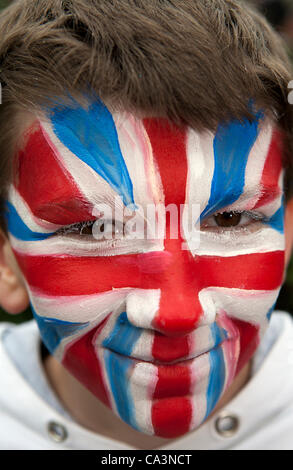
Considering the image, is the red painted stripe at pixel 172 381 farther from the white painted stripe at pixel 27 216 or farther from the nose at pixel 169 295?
the white painted stripe at pixel 27 216

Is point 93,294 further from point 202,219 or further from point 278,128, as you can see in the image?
point 278,128

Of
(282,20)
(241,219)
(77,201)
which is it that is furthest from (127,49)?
(282,20)

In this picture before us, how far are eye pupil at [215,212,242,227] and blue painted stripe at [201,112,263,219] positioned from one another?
0.15 ft

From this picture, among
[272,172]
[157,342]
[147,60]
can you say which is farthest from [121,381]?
[147,60]

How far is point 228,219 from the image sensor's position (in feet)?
4.31

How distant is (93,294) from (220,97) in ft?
1.75

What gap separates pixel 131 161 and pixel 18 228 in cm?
38

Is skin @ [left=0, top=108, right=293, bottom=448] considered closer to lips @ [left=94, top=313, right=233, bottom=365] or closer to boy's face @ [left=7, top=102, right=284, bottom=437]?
boy's face @ [left=7, top=102, right=284, bottom=437]

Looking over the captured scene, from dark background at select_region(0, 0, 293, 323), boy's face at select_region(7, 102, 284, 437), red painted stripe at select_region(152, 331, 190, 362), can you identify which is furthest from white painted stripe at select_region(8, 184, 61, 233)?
dark background at select_region(0, 0, 293, 323)

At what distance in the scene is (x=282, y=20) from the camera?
9.30ft

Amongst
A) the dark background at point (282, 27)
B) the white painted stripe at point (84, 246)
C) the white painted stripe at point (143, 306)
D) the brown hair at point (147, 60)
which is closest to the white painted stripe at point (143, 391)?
the white painted stripe at point (143, 306)

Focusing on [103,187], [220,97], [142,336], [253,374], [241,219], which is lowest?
[253,374]

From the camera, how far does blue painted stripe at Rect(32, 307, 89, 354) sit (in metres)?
1.32

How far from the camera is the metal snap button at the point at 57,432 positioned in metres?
1.60
